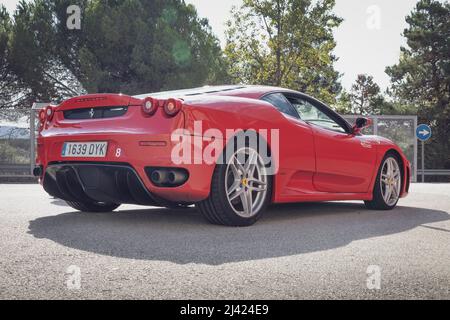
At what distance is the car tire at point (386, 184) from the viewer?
699 centimetres

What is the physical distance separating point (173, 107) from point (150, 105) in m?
0.21

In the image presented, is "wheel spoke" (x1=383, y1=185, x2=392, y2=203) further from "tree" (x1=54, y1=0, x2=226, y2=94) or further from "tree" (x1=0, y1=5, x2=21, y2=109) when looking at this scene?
"tree" (x1=0, y1=5, x2=21, y2=109)

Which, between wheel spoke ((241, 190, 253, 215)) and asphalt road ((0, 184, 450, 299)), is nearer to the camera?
asphalt road ((0, 184, 450, 299))

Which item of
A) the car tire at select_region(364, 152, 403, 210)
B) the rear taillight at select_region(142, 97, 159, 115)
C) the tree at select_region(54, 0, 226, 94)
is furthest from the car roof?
the tree at select_region(54, 0, 226, 94)

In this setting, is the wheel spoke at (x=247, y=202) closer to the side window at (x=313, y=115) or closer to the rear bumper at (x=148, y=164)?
the rear bumper at (x=148, y=164)

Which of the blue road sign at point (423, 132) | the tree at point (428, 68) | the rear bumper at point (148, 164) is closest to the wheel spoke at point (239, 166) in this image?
the rear bumper at point (148, 164)

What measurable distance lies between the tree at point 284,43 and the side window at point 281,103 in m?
28.5

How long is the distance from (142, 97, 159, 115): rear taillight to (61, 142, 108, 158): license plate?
44cm

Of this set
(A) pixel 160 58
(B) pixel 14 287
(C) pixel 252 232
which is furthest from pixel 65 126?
(A) pixel 160 58

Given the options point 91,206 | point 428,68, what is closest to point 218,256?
point 91,206

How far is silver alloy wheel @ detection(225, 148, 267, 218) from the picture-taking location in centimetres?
507

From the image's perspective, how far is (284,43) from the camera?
34.1 meters

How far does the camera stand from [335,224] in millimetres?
5637
